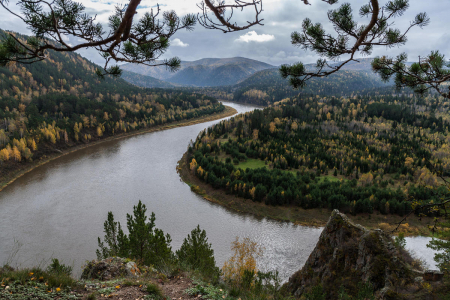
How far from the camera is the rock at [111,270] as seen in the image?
935 cm

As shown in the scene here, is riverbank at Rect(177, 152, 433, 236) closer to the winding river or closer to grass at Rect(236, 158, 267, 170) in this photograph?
the winding river

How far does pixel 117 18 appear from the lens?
18.1 feet

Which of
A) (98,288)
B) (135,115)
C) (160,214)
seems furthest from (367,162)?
(135,115)

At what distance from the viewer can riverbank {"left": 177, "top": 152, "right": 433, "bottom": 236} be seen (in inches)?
1378

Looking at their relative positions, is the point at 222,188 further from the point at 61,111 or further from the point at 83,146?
the point at 61,111

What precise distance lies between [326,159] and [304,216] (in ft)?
77.1

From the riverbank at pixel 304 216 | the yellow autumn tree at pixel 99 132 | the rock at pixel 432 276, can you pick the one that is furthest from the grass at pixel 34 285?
the yellow autumn tree at pixel 99 132

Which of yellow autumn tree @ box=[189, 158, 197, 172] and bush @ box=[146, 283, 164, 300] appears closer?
bush @ box=[146, 283, 164, 300]

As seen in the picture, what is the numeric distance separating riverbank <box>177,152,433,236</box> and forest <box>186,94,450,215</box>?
3.48 feet

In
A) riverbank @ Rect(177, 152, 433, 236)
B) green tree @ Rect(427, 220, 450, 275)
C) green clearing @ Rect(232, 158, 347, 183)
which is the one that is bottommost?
riverbank @ Rect(177, 152, 433, 236)

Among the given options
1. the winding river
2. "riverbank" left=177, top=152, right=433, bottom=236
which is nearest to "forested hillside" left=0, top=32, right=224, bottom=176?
the winding river

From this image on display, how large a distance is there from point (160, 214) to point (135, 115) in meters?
76.0

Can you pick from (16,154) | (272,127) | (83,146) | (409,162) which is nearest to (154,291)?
(16,154)

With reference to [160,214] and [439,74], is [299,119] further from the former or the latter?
[439,74]
